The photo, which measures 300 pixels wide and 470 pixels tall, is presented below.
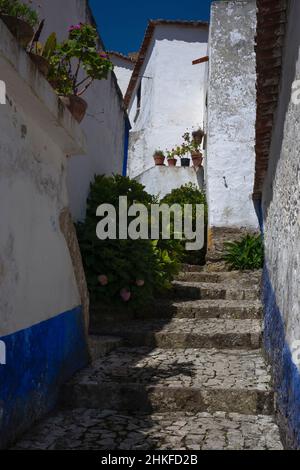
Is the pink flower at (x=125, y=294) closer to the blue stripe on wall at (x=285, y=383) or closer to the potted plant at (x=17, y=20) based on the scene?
the blue stripe on wall at (x=285, y=383)

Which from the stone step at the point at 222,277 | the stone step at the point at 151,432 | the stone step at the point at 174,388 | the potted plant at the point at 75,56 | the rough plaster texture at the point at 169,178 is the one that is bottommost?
the stone step at the point at 151,432

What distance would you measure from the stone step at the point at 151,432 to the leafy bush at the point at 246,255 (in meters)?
4.75

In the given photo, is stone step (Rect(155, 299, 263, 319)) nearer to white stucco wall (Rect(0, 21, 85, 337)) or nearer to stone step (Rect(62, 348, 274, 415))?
stone step (Rect(62, 348, 274, 415))

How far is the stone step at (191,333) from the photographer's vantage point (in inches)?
203

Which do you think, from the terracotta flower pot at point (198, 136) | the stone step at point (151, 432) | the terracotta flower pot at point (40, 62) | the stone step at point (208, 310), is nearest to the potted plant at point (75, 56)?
the terracotta flower pot at point (40, 62)

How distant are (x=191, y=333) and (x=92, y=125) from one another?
10.7 ft

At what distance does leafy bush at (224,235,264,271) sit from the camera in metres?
8.22

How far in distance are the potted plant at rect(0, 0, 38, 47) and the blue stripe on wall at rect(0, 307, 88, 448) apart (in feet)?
6.01

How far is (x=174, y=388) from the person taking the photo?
3.79 meters

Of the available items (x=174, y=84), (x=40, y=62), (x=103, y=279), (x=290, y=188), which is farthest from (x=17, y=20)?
(x=174, y=84)

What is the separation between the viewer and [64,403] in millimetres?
3816

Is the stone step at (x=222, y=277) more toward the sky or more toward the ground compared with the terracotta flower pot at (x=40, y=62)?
more toward the ground

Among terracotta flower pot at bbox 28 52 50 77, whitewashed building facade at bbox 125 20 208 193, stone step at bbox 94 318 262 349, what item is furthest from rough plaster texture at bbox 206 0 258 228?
terracotta flower pot at bbox 28 52 50 77

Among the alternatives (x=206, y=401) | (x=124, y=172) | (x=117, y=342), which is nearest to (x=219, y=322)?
(x=117, y=342)
